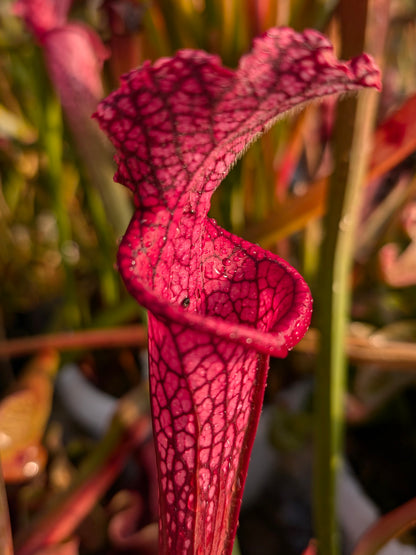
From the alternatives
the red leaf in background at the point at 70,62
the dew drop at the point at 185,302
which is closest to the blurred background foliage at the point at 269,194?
the red leaf in background at the point at 70,62

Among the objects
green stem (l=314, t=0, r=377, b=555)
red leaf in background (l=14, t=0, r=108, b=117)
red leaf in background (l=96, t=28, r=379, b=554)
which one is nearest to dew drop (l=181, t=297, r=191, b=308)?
red leaf in background (l=96, t=28, r=379, b=554)

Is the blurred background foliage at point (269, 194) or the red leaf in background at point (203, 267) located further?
the blurred background foliage at point (269, 194)

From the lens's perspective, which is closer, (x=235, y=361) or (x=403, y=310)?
(x=235, y=361)

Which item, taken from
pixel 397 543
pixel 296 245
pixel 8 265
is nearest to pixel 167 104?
pixel 397 543

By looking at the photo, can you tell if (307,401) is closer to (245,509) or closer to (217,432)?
(245,509)

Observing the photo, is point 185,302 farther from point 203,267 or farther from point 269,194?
point 269,194

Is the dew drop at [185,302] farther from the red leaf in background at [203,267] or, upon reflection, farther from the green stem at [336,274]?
the green stem at [336,274]
